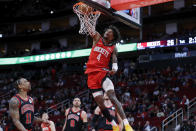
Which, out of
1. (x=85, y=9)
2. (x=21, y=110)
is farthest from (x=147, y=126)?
(x=21, y=110)

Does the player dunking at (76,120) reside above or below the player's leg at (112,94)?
below

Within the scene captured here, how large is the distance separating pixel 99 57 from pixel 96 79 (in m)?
0.45

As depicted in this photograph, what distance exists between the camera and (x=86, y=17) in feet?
25.7

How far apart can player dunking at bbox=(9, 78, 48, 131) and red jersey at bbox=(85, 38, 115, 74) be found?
64.7 inches

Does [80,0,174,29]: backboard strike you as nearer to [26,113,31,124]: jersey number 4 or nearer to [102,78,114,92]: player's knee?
[102,78,114,92]: player's knee

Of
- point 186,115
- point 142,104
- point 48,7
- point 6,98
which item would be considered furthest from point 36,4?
point 186,115

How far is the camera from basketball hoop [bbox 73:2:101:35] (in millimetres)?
7385

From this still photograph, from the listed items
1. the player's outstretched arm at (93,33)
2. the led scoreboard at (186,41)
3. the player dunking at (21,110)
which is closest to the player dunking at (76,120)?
the player dunking at (21,110)

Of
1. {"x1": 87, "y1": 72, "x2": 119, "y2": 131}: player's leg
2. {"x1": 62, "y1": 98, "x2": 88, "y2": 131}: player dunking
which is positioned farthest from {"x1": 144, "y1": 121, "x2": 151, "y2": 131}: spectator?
{"x1": 87, "y1": 72, "x2": 119, "y2": 131}: player's leg

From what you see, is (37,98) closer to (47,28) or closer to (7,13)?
(47,28)

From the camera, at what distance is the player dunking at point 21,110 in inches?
270

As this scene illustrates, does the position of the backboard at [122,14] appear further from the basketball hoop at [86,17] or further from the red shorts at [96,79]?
Result: the red shorts at [96,79]

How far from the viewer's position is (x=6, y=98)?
2911cm

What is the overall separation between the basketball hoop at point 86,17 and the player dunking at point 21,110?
6.02ft
